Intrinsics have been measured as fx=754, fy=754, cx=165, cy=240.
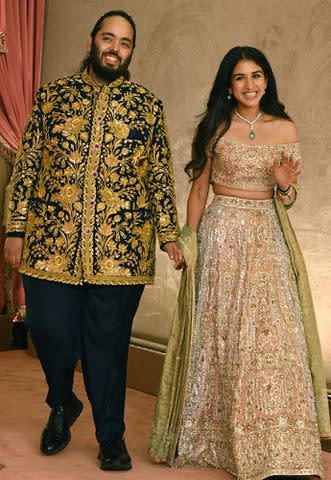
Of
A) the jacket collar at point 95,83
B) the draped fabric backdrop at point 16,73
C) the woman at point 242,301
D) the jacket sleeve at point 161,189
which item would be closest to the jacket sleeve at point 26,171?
the jacket collar at point 95,83

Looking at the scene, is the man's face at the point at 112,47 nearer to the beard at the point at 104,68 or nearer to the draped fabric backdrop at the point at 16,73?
the beard at the point at 104,68

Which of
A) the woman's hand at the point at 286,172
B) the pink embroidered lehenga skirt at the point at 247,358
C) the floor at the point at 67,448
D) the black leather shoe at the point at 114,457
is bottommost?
the floor at the point at 67,448

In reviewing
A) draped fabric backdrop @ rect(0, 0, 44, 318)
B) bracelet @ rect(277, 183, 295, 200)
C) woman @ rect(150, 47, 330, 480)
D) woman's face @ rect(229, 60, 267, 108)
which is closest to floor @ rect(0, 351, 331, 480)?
woman @ rect(150, 47, 330, 480)

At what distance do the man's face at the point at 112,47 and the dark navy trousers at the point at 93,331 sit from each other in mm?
800

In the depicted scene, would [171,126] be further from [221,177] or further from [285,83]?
[221,177]

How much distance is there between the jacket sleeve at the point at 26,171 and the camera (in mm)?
2770

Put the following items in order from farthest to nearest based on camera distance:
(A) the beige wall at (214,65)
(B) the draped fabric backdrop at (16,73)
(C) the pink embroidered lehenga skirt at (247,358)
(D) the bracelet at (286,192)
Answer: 1. (B) the draped fabric backdrop at (16,73)
2. (A) the beige wall at (214,65)
3. (D) the bracelet at (286,192)
4. (C) the pink embroidered lehenga skirt at (247,358)

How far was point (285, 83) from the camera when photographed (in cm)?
366

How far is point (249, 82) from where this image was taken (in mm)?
2912

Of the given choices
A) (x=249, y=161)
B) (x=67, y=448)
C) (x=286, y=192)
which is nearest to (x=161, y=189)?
(x=249, y=161)

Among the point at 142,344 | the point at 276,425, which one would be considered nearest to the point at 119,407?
the point at 276,425

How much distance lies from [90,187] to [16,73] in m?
2.81

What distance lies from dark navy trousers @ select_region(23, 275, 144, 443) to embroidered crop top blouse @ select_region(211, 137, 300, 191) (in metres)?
0.59

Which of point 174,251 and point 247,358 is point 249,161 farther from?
point 247,358
